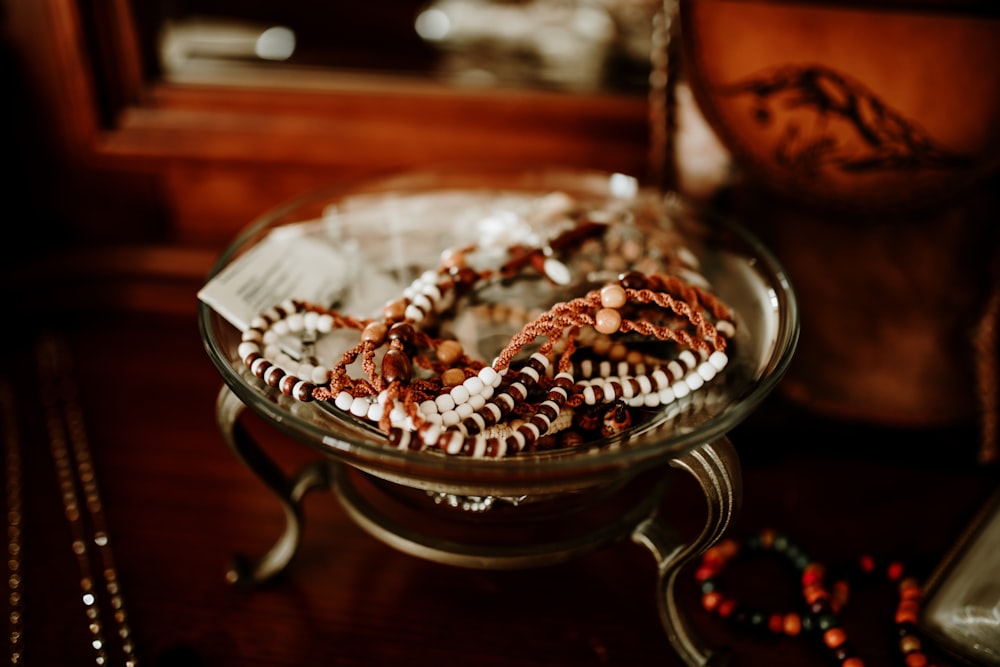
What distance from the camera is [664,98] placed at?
0.69 m

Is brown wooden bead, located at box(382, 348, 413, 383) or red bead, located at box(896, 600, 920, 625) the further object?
red bead, located at box(896, 600, 920, 625)

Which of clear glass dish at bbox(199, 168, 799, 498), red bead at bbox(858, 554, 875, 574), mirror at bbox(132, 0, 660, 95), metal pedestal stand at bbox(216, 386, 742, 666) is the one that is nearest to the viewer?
clear glass dish at bbox(199, 168, 799, 498)

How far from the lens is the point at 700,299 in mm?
531

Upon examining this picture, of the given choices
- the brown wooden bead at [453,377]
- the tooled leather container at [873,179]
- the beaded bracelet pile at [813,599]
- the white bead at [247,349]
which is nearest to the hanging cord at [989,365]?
the tooled leather container at [873,179]

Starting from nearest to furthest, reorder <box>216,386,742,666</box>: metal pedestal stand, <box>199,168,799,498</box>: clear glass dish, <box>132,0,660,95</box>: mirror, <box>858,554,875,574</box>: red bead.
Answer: <box>199,168,799,498</box>: clear glass dish
<box>216,386,742,666</box>: metal pedestal stand
<box>858,554,875,574</box>: red bead
<box>132,0,660,95</box>: mirror

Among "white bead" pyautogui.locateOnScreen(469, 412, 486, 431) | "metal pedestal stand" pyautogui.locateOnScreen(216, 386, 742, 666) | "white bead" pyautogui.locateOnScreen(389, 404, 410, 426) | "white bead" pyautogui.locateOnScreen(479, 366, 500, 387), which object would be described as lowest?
"metal pedestal stand" pyautogui.locateOnScreen(216, 386, 742, 666)

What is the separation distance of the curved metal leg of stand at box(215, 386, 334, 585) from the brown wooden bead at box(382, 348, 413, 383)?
14 centimetres

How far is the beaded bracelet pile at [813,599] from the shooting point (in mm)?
582

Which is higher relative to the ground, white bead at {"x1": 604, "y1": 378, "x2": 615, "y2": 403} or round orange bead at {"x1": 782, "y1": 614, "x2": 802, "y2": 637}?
white bead at {"x1": 604, "y1": 378, "x2": 615, "y2": 403}

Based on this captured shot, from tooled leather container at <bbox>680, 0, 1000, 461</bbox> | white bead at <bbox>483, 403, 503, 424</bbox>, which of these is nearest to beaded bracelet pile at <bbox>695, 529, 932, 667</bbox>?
tooled leather container at <bbox>680, 0, 1000, 461</bbox>

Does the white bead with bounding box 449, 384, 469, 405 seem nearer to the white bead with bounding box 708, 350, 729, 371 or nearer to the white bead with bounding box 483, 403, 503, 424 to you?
the white bead with bounding box 483, 403, 503, 424

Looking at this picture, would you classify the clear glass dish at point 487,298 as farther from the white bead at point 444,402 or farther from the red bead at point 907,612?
the red bead at point 907,612

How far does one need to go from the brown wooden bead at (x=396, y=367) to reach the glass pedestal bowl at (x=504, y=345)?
0.12ft

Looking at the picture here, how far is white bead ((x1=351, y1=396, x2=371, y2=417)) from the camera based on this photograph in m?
0.46
